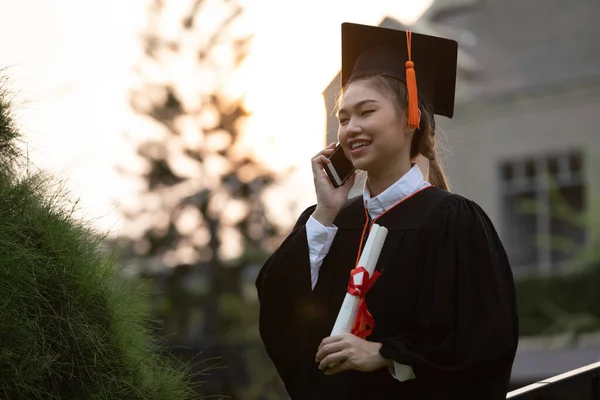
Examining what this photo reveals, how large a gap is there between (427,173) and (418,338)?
654 millimetres

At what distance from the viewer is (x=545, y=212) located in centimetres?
2169

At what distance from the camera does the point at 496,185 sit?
22.8 metres

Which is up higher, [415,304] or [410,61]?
[410,61]

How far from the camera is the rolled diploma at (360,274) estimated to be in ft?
9.43

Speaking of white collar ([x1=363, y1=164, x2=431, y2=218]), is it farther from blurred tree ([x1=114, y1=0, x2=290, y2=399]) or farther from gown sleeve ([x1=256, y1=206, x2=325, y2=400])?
blurred tree ([x1=114, y1=0, x2=290, y2=399])

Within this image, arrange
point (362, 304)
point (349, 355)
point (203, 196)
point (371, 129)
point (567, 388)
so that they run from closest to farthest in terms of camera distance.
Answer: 1. point (349, 355)
2. point (362, 304)
3. point (371, 129)
4. point (567, 388)
5. point (203, 196)

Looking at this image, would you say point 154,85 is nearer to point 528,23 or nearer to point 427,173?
point 528,23

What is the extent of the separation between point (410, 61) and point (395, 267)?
25.8 inches

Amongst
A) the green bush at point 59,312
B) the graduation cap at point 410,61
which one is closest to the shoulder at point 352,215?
the graduation cap at point 410,61

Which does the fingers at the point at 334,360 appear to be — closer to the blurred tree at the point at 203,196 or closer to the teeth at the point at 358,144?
the teeth at the point at 358,144

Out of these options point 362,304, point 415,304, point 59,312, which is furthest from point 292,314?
point 59,312

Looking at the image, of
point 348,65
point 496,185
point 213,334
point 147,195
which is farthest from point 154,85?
point 348,65

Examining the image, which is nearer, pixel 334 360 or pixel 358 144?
pixel 334 360

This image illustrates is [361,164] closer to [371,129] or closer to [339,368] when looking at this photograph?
[371,129]
